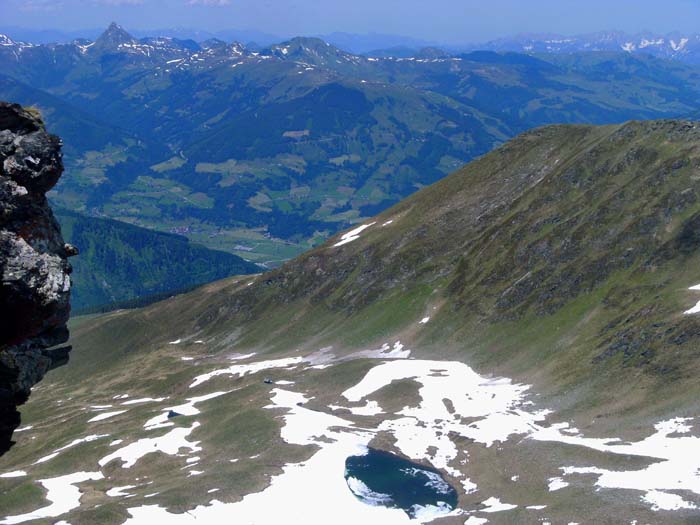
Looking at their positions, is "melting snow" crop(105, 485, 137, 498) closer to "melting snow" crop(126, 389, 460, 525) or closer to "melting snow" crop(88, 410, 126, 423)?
"melting snow" crop(126, 389, 460, 525)

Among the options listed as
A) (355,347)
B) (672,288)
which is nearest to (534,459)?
(672,288)

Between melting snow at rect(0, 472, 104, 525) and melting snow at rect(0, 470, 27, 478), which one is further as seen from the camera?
melting snow at rect(0, 470, 27, 478)

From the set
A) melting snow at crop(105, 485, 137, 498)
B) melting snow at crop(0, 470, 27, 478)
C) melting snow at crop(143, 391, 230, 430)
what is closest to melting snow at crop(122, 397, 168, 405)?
melting snow at crop(143, 391, 230, 430)

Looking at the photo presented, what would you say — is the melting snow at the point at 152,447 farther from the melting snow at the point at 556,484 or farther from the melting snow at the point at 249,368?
the melting snow at the point at 556,484

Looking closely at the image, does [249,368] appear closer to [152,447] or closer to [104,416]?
[104,416]

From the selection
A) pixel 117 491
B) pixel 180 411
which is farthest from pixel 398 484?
pixel 180 411

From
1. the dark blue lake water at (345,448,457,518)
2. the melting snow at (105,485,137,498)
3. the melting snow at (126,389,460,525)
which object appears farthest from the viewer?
the melting snow at (105,485,137,498)
